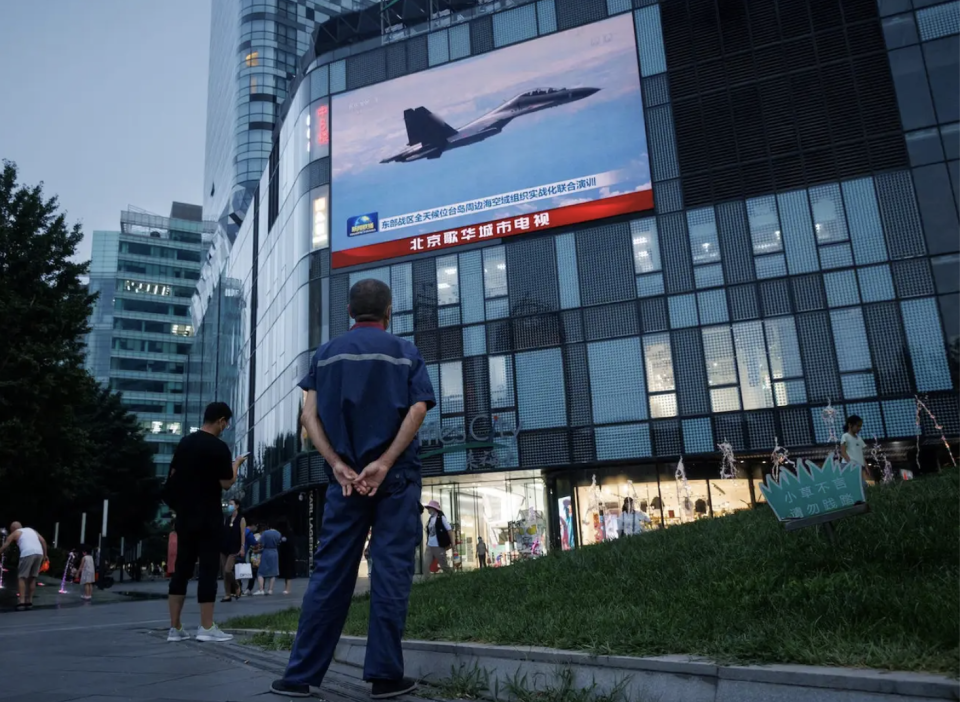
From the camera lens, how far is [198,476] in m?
5.90

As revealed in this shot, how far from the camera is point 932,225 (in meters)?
24.7

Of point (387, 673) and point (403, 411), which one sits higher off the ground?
point (403, 411)

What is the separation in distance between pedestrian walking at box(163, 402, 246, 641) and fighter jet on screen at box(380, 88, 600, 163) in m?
26.8

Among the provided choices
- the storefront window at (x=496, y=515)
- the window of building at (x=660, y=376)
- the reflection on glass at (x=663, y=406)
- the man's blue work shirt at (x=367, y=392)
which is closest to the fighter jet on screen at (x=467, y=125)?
the window of building at (x=660, y=376)

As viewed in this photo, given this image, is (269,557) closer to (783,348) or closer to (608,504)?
(608,504)

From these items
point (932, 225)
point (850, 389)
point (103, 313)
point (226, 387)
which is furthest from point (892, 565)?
point (103, 313)

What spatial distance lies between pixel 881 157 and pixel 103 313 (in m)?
101

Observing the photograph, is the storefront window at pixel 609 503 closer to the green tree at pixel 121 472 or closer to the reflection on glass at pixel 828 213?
the reflection on glass at pixel 828 213

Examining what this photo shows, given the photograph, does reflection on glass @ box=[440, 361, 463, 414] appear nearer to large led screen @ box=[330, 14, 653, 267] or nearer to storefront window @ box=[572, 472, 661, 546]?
large led screen @ box=[330, 14, 653, 267]

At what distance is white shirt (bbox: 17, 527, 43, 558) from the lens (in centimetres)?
1415

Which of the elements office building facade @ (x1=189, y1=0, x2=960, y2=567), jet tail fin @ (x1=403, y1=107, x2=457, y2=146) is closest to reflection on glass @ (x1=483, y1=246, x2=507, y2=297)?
office building facade @ (x1=189, y1=0, x2=960, y2=567)

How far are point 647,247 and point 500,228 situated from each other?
5640 mm

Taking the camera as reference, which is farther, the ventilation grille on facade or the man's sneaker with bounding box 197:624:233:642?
the ventilation grille on facade

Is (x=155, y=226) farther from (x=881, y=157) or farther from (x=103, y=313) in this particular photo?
(x=881, y=157)
